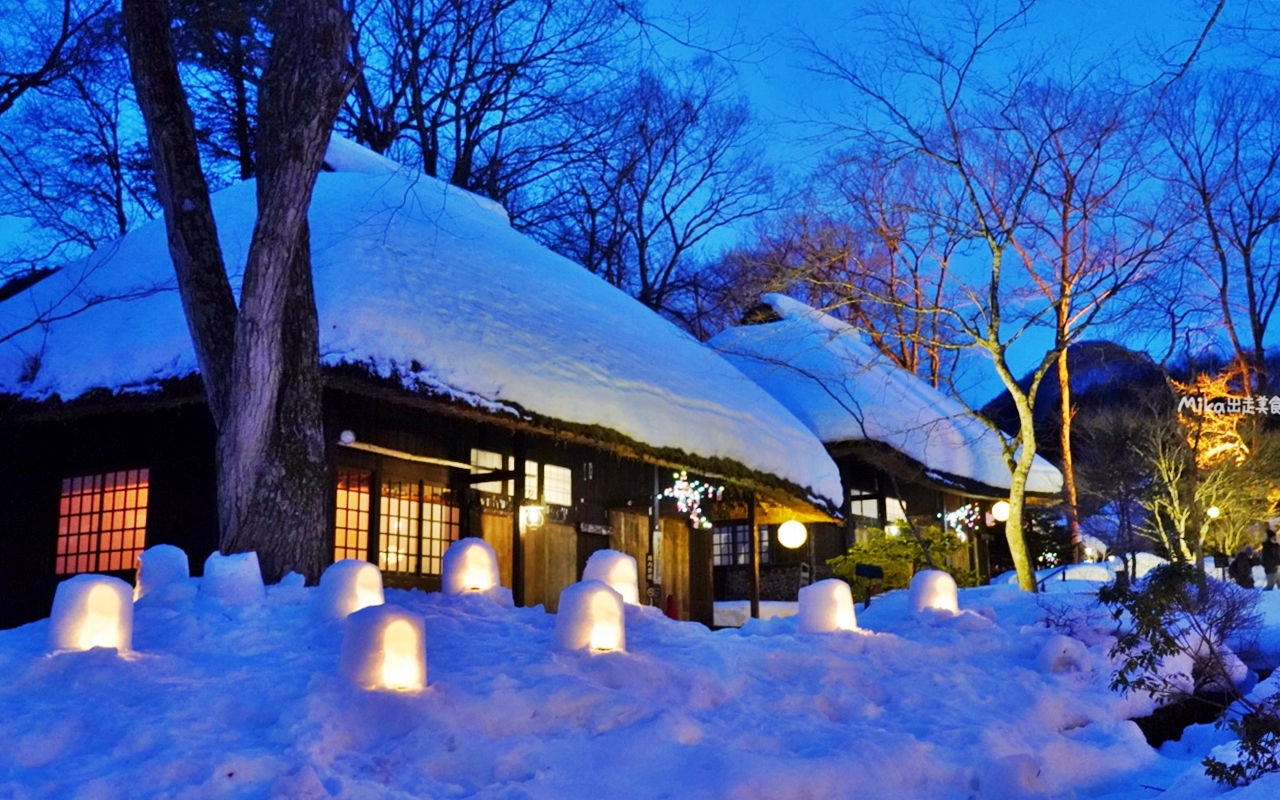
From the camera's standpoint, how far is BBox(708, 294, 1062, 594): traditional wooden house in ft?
64.4

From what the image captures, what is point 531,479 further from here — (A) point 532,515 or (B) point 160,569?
(B) point 160,569

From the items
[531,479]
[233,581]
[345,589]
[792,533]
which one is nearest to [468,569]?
[345,589]

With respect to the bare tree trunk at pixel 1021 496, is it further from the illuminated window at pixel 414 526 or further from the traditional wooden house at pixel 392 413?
the illuminated window at pixel 414 526

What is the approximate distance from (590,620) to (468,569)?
5.25ft

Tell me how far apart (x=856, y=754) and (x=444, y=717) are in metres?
2.06

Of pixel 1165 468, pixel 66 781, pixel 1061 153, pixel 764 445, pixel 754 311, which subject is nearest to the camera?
pixel 66 781

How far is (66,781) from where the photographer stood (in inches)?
171

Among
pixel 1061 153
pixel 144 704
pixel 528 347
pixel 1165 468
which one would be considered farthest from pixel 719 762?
pixel 1165 468

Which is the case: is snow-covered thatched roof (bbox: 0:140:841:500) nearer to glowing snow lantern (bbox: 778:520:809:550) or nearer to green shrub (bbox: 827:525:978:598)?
glowing snow lantern (bbox: 778:520:809:550)

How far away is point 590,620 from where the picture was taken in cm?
644

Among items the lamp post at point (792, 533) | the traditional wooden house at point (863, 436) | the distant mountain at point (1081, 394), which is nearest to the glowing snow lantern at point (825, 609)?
the lamp post at point (792, 533)

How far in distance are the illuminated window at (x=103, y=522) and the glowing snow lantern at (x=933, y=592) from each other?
7611mm

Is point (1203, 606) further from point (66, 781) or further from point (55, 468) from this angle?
point (55, 468)

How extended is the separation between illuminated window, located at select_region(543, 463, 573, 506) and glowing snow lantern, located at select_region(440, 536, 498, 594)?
5.73 metres
